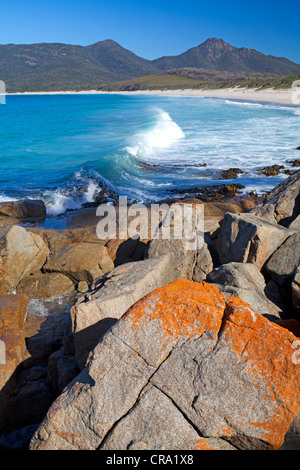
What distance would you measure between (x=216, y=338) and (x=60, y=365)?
7.03 ft

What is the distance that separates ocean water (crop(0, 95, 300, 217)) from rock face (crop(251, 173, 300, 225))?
781 cm

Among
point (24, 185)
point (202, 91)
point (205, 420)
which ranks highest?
point (202, 91)

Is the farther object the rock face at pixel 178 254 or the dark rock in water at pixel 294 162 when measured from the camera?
the dark rock in water at pixel 294 162

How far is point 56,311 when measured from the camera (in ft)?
21.6

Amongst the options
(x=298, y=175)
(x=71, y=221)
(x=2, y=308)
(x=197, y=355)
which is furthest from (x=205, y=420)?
(x=71, y=221)

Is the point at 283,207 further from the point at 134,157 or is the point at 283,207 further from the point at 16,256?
the point at 134,157

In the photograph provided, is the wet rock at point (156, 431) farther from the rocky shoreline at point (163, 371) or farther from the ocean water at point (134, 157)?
the ocean water at point (134, 157)

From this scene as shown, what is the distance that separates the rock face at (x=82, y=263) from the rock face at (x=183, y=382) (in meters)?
3.91

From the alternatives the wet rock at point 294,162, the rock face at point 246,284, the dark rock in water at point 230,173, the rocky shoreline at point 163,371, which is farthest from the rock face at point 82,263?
the wet rock at point 294,162

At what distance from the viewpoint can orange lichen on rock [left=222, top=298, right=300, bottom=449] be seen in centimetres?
272

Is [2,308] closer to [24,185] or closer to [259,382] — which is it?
[259,382]

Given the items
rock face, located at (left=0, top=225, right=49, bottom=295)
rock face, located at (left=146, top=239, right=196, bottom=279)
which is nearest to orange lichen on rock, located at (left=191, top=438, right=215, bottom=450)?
rock face, located at (left=146, top=239, right=196, bottom=279)

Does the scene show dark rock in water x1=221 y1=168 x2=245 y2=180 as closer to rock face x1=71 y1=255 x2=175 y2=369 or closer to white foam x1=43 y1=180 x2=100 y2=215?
white foam x1=43 y1=180 x2=100 y2=215

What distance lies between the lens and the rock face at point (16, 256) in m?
6.93
